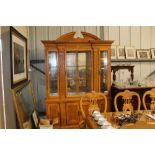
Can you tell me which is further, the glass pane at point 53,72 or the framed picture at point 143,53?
the framed picture at point 143,53

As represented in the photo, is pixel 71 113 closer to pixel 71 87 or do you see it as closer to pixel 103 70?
pixel 71 87

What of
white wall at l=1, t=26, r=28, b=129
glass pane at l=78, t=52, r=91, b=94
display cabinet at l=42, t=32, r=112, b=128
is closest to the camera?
white wall at l=1, t=26, r=28, b=129

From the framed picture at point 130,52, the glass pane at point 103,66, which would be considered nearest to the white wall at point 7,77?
the glass pane at point 103,66

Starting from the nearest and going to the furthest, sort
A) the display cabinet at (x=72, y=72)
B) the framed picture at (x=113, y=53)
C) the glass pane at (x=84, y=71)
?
the display cabinet at (x=72, y=72) → the glass pane at (x=84, y=71) → the framed picture at (x=113, y=53)

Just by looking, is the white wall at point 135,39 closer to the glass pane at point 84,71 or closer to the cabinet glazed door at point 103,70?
the cabinet glazed door at point 103,70

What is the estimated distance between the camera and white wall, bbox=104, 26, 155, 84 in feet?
11.0

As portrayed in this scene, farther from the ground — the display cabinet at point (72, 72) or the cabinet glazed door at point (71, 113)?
the display cabinet at point (72, 72)

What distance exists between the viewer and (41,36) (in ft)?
10.5

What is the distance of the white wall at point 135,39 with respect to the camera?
3.37 m

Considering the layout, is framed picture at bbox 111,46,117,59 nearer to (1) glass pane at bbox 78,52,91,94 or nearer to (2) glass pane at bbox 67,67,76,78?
(1) glass pane at bbox 78,52,91,94

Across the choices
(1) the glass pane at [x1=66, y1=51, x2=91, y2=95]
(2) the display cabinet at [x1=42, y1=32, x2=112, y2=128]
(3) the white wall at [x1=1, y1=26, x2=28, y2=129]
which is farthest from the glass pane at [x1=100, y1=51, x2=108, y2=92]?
(3) the white wall at [x1=1, y1=26, x2=28, y2=129]
